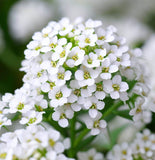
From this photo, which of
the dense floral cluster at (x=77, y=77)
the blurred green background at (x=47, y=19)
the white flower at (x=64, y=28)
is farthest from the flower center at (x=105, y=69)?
the blurred green background at (x=47, y=19)

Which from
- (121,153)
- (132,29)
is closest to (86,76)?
(121,153)

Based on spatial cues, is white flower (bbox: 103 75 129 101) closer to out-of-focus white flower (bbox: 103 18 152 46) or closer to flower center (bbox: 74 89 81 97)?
flower center (bbox: 74 89 81 97)

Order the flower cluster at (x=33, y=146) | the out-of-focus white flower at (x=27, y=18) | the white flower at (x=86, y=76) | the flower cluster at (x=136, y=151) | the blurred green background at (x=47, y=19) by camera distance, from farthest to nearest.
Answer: the out-of-focus white flower at (x=27, y=18) → the blurred green background at (x=47, y=19) → the flower cluster at (x=136, y=151) → the white flower at (x=86, y=76) → the flower cluster at (x=33, y=146)

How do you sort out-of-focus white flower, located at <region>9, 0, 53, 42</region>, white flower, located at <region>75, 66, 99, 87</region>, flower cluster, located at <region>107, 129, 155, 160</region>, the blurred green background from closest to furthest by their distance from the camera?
1. white flower, located at <region>75, 66, 99, 87</region>
2. flower cluster, located at <region>107, 129, 155, 160</region>
3. the blurred green background
4. out-of-focus white flower, located at <region>9, 0, 53, 42</region>

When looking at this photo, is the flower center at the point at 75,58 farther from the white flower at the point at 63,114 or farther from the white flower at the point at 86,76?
the white flower at the point at 63,114

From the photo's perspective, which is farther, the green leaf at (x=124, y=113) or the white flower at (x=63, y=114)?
the green leaf at (x=124, y=113)

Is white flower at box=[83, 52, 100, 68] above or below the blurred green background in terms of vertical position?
below

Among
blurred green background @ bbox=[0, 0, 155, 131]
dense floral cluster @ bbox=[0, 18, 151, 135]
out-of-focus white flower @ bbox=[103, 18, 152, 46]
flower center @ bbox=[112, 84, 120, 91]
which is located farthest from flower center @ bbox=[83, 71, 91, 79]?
out-of-focus white flower @ bbox=[103, 18, 152, 46]
